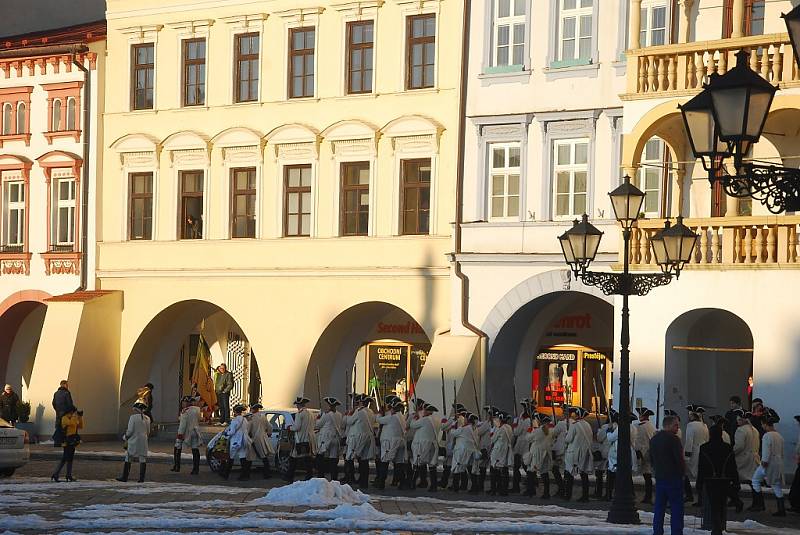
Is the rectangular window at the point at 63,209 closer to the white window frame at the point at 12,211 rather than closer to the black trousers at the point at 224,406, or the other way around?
the white window frame at the point at 12,211

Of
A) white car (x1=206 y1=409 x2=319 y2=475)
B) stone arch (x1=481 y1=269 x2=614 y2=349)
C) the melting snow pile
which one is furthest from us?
stone arch (x1=481 y1=269 x2=614 y2=349)

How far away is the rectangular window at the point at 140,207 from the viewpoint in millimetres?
42156

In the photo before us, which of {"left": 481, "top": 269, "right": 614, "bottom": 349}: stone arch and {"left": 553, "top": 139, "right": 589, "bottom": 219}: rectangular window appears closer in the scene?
{"left": 481, "top": 269, "right": 614, "bottom": 349}: stone arch

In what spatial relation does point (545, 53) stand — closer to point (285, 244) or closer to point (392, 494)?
point (285, 244)

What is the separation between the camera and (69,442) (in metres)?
28.9

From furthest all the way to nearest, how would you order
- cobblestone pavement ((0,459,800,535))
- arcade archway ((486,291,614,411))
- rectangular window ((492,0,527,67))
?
arcade archway ((486,291,614,411))
rectangular window ((492,0,527,67))
cobblestone pavement ((0,459,800,535))

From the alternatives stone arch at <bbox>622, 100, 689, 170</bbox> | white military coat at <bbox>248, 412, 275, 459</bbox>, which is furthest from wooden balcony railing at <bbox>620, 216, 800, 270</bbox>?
white military coat at <bbox>248, 412, 275, 459</bbox>

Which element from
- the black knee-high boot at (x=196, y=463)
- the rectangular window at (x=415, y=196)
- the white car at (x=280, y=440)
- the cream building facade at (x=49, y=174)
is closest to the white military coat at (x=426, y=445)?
the white car at (x=280, y=440)

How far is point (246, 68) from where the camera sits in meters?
40.7

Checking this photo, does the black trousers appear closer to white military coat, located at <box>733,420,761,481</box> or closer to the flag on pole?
the flag on pole

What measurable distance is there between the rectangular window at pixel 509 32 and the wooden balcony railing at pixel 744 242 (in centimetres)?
625

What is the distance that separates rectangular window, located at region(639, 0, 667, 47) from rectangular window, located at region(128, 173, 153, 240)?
1375 cm

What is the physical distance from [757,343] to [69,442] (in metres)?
11.9

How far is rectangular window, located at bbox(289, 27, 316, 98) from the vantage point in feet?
130
